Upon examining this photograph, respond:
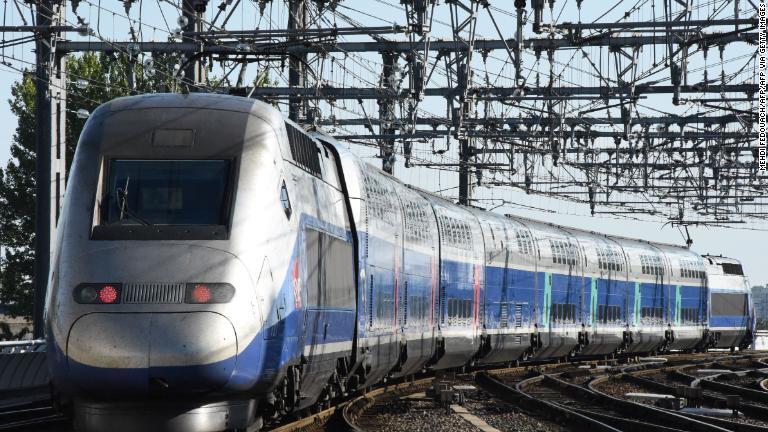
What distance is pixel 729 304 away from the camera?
5509cm

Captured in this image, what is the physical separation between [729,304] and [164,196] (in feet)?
146

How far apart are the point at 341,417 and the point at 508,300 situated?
15.6 meters

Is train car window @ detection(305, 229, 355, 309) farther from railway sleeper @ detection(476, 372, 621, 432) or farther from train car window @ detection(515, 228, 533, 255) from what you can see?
train car window @ detection(515, 228, 533, 255)

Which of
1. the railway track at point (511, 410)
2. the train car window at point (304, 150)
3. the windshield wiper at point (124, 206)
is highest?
the train car window at point (304, 150)

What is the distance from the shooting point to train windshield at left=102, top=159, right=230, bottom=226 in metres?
13.5

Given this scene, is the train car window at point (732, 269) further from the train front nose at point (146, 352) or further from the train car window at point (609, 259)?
the train front nose at point (146, 352)

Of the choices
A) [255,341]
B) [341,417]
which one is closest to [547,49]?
[341,417]

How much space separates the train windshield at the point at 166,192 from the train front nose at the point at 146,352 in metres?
1.17

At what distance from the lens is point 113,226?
13.4 m

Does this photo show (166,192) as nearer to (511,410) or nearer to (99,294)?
(99,294)

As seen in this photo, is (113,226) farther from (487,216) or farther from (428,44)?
(487,216)

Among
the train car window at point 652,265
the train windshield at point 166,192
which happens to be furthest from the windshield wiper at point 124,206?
the train car window at point 652,265

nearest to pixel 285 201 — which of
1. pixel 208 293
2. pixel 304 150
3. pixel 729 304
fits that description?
pixel 304 150

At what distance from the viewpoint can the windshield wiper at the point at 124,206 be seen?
1346 centimetres
